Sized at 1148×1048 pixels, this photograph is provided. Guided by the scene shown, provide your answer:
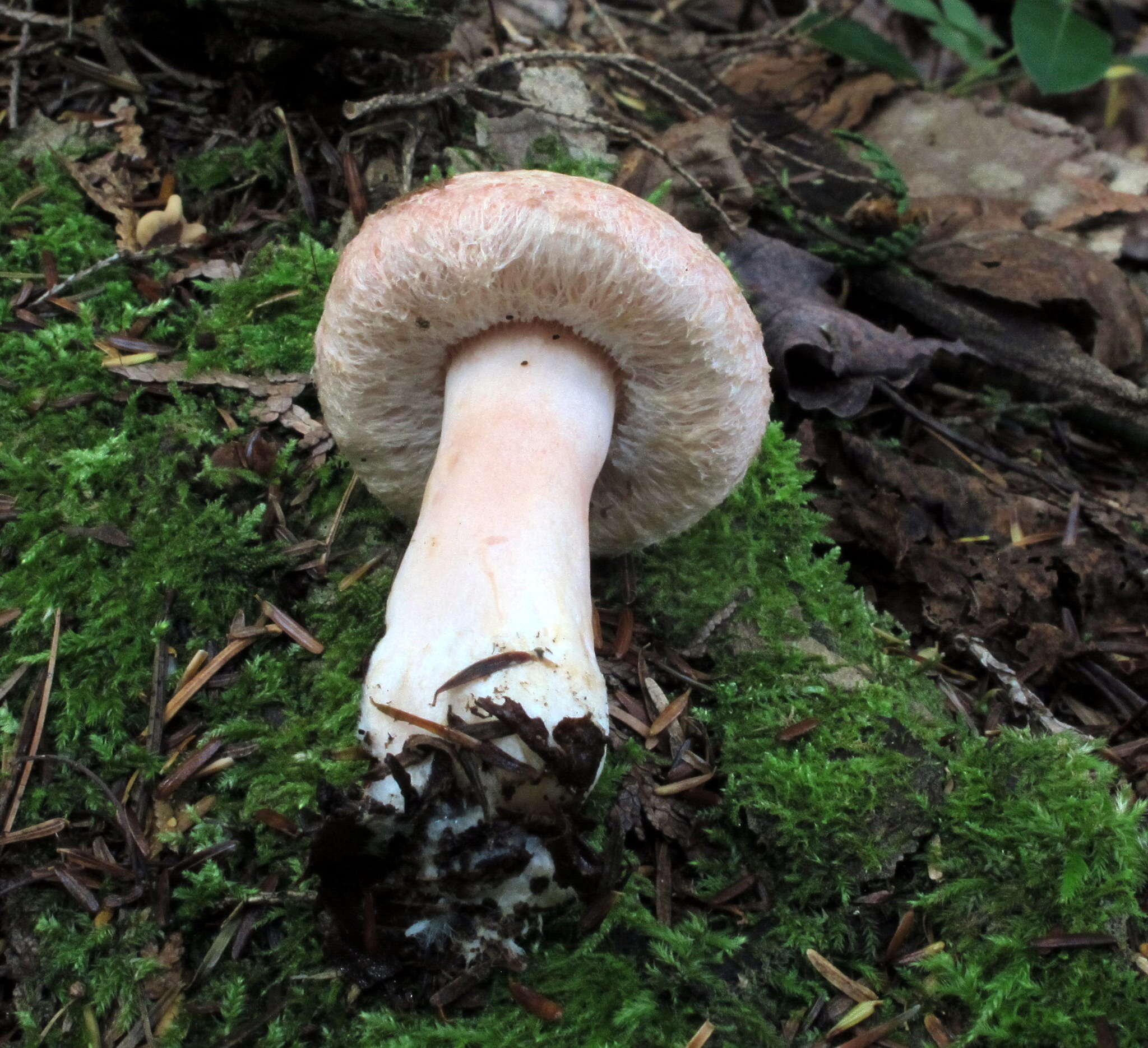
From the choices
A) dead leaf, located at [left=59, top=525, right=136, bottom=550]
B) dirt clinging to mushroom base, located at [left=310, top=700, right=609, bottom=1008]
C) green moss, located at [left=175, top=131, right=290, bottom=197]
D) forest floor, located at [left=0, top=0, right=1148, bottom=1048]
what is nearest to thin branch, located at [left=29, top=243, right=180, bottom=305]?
→ forest floor, located at [left=0, top=0, right=1148, bottom=1048]

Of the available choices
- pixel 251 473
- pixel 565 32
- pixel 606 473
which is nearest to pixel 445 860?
pixel 606 473

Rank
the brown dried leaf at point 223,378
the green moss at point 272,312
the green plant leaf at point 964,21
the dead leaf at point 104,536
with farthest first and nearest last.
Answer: the green plant leaf at point 964,21
the green moss at point 272,312
the brown dried leaf at point 223,378
the dead leaf at point 104,536

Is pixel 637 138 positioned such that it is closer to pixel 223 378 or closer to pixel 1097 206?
pixel 223 378

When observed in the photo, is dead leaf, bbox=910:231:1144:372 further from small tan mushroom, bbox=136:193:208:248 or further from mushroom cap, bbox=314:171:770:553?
small tan mushroom, bbox=136:193:208:248

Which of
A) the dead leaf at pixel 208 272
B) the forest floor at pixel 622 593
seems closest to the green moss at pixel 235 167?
the forest floor at pixel 622 593

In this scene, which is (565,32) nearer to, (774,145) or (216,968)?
(774,145)

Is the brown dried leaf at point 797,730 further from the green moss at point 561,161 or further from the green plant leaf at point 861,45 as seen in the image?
the green plant leaf at point 861,45
